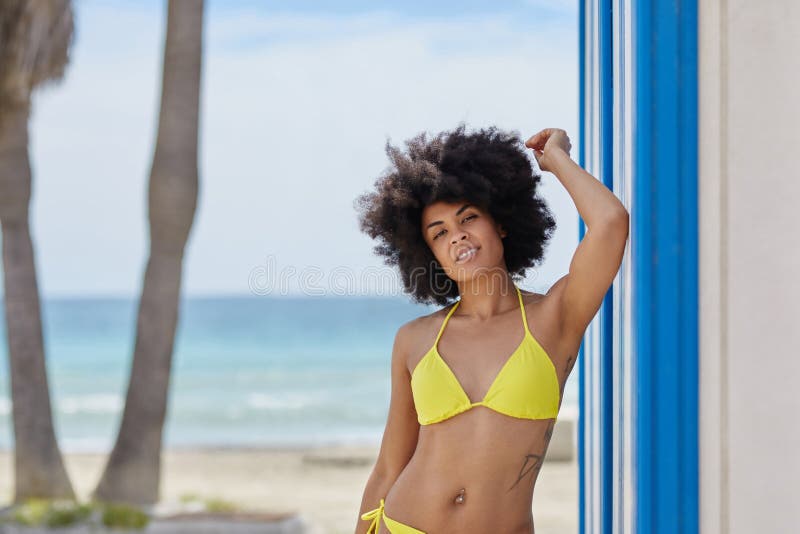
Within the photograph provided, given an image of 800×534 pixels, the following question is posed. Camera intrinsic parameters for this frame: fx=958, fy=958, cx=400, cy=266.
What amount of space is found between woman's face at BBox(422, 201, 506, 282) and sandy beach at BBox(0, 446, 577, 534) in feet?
25.5

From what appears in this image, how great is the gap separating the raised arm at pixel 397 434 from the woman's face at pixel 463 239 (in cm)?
23

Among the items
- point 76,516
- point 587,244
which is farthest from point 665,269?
point 76,516

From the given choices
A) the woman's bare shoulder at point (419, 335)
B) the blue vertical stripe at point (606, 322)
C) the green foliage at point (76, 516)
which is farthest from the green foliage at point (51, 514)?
the blue vertical stripe at point (606, 322)

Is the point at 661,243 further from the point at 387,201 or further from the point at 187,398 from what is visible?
the point at 187,398

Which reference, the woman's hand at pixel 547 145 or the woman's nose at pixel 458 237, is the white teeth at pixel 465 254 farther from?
the woman's hand at pixel 547 145

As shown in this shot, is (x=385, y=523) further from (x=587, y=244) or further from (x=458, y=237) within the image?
(x=587, y=244)

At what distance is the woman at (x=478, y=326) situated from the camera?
83.1 inches

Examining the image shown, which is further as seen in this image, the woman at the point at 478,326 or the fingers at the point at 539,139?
the fingers at the point at 539,139

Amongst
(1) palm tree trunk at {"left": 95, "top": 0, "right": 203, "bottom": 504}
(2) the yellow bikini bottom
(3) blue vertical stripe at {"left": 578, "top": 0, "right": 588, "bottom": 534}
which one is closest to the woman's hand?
(3) blue vertical stripe at {"left": 578, "top": 0, "right": 588, "bottom": 534}

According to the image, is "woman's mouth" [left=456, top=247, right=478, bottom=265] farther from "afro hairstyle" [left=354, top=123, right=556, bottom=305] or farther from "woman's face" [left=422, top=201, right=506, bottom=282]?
"afro hairstyle" [left=354, top=123, right=556, bottom=305]

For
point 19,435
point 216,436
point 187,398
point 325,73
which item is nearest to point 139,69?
point 325,73

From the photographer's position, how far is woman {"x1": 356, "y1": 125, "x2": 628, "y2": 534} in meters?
2.11

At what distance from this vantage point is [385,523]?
2.30 meters

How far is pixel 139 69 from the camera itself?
1280 inches
